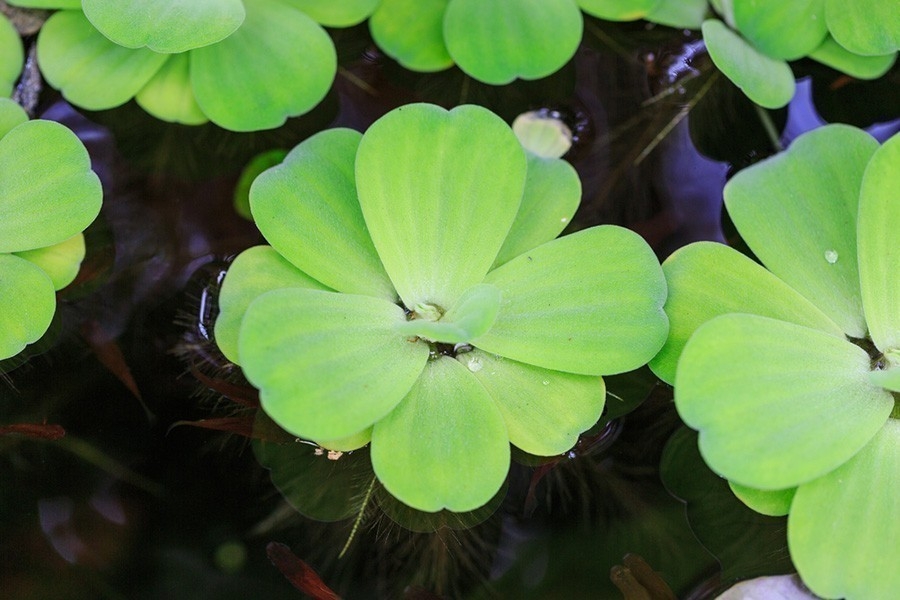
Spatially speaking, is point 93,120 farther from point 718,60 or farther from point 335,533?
point 718,60

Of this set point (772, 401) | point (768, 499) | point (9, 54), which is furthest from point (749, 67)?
point (9, 54)

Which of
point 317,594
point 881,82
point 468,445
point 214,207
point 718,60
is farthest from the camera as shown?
point 881,82

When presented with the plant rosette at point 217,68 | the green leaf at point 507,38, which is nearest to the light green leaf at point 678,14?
the green leaf at point 507,38

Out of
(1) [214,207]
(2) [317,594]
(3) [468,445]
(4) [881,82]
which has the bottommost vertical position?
(2) [317,594]

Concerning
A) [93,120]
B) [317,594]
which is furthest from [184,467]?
[93,120]

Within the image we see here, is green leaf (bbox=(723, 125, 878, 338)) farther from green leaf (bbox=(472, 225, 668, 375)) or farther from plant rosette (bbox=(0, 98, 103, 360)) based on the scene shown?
plant rosette (bbox=(0, 98, 103, 360))

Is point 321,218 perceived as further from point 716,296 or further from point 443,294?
point 716,296

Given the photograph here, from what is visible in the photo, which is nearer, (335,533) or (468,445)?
(468,445)

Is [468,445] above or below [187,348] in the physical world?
above
